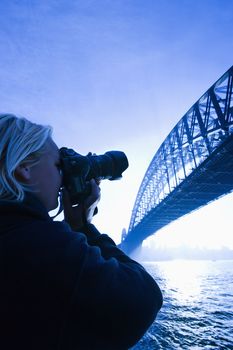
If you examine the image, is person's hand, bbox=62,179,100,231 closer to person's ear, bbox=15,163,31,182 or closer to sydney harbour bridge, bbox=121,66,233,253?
person's ear, bbox=15,163,31,182

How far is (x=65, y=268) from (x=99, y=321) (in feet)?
0.79

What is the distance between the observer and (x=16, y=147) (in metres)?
1.08

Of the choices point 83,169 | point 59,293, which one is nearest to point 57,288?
point 59,293

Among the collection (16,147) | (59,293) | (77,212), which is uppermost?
(16,147)

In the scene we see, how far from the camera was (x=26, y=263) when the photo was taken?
Answer: 76 centimetres

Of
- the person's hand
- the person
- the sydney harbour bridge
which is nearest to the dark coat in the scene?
the person

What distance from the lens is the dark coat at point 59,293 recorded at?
747 mm

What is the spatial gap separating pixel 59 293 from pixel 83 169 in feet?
2.67

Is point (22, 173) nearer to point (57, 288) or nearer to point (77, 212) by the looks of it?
point (77, 212)

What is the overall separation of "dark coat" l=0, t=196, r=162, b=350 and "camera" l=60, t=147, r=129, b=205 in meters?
0.45

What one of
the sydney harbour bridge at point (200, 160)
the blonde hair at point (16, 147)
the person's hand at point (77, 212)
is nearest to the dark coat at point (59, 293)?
the blonde hair at point (16, 147)

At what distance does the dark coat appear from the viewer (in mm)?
747

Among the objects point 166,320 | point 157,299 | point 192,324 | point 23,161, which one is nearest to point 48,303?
point 157,299

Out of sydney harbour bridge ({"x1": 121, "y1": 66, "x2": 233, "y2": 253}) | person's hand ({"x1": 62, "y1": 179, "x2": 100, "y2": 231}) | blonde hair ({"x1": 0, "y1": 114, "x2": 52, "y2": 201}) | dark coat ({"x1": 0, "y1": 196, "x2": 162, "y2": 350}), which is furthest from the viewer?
sydney harbour bridge ({"x1": 121, "y1": 66, "x2": 233, "y2": 253})
